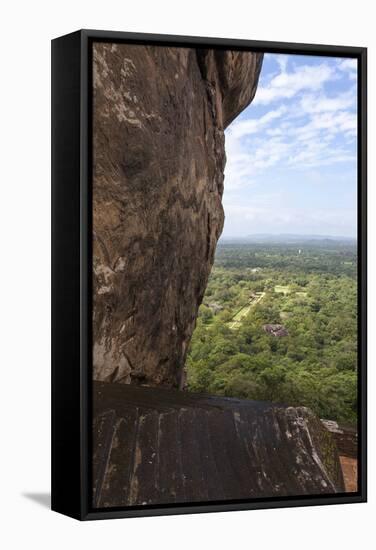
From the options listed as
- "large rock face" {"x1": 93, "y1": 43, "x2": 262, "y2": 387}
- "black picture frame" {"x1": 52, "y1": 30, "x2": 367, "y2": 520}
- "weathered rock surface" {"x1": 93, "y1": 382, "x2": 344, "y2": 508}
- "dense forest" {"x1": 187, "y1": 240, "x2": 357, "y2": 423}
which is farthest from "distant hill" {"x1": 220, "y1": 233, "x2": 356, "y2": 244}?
"black picture frame" {"x1": 52, "y1": 30, "x2": 367, "y2": 520}

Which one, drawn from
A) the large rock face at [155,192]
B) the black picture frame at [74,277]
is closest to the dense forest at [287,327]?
the large rock face at [155,192]

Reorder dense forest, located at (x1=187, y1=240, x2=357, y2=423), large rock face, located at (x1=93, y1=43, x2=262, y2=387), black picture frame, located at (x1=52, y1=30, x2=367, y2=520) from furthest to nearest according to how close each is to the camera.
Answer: dense forest, located at (x1=187, y1=240, x2=357, y2=423)
large rock face, located at (x1=93, y1=43, x2=262, y2=387)
black picture frame, located at (x1=52, y1=30, x2=367, y2=520)

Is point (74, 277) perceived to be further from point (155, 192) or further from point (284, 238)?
point (284, 238)

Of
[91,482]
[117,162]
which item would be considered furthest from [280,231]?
[91,482]

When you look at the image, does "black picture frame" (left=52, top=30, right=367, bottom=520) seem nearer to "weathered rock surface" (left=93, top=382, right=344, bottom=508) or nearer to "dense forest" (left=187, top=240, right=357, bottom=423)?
"weathered rock surface" (left=93, top=382, right=344, bottom=508)

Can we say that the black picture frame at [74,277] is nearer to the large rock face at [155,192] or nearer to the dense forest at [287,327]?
the large rock face at [155,192]

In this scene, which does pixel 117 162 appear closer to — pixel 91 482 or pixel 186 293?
pixel 186 293
